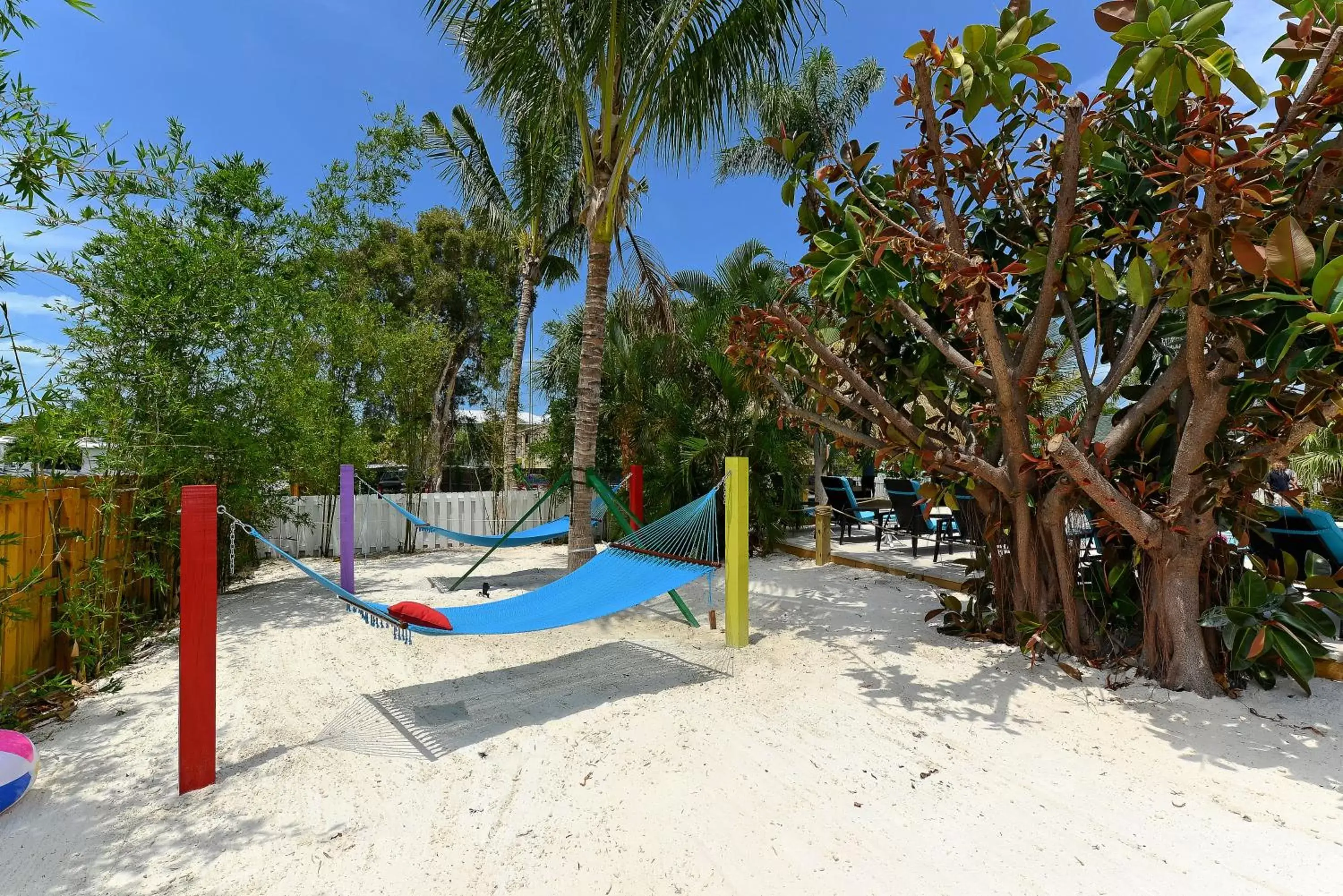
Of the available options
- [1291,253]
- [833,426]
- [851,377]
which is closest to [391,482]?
[833,426]

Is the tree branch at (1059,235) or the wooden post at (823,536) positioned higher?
the tree branch at (1059,235)

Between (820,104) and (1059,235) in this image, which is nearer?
(1059,235)

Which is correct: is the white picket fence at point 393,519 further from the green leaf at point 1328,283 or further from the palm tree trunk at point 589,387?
the green leaf at point 1328,283

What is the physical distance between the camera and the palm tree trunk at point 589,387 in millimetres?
5887

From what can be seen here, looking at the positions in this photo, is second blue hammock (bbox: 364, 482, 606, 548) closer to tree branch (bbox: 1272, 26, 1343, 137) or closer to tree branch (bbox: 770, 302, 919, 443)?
tree branch (bbox: 770, 302, 919, 443)

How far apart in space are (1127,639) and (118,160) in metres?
5.53

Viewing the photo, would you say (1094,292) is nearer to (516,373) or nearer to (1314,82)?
(1314,82)


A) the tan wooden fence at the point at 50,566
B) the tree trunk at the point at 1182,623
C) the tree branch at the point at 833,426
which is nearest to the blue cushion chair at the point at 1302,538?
the tree trunk at the point at 1182,623

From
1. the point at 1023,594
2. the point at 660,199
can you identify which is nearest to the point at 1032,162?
the point at 1023,594

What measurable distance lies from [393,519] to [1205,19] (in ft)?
30.5

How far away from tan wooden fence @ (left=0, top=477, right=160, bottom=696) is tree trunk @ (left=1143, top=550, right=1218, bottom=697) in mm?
5164

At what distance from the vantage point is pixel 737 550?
4293mm

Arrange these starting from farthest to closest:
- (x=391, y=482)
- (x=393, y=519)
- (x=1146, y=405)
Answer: (x=391, y=482) < (x=393, y=519) < (x=1146, y=405)

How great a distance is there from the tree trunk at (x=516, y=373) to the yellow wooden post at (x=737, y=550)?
6.73 meters
